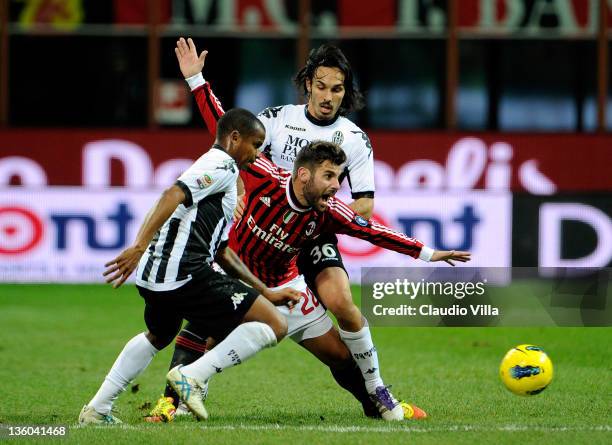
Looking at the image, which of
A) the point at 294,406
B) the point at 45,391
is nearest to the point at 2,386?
the point at 45,391

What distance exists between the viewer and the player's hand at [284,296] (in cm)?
683

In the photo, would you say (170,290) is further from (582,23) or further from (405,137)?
(582,23)

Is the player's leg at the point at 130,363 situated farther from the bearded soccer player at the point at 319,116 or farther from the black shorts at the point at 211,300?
the bearded soccer player at the point at 319,116

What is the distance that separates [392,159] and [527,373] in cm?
914

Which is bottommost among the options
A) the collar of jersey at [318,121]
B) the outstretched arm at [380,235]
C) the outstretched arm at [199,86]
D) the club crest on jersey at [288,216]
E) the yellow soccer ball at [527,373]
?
the yellow soccer ball at [527,373]

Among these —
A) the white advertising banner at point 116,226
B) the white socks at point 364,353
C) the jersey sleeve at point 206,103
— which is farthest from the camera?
the white advertising banner at point 116,226

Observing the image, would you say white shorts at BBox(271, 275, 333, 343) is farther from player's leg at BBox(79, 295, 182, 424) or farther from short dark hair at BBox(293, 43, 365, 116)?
short dark hair at BBox(293, 43, 365, 116)

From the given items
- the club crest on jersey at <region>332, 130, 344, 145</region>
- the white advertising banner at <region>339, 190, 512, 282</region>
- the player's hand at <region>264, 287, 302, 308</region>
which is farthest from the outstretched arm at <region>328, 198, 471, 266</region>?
the white advertising banner at <region>339, 190, 512, 282</region>

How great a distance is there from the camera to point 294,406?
7.76 metres

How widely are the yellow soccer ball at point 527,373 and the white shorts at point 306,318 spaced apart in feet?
3.47

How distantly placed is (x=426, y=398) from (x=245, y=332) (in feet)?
6.32

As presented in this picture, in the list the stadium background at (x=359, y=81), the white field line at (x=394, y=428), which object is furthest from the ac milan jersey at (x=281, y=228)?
the stadium background at (x=359, y=81)

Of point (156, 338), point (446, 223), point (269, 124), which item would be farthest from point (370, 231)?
point (446, 223)

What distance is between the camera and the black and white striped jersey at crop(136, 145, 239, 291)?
651cm
